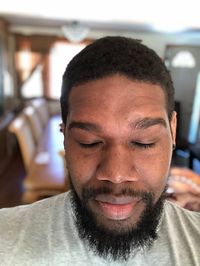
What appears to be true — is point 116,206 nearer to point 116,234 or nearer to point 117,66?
point 116,234

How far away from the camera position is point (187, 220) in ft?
2.17

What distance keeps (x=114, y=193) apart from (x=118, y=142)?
0.10 m

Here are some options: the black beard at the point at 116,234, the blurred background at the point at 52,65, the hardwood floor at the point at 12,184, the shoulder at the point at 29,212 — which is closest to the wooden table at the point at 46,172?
the blurred background at the point at 52,65

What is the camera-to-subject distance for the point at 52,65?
450cm

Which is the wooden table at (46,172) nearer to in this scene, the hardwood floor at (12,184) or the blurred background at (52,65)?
the blurred background at (52,65)

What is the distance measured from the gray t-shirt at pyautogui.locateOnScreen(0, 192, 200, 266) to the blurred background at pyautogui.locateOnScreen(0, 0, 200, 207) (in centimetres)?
115

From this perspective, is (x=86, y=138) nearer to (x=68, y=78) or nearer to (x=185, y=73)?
(x=68, y=78)

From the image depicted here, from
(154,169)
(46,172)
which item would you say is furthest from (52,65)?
(154,169)

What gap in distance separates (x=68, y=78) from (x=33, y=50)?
4009 millimetres

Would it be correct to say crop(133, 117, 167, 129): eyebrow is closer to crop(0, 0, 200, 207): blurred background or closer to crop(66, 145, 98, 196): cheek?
crop(66, 145, 98, 196): cheek

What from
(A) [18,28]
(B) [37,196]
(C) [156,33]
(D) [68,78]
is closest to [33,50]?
(A) [18,28]

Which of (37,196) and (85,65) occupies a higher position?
(85,65)

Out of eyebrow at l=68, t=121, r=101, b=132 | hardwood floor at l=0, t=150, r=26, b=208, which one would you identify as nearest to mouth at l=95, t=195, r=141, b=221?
eyebrow at l=68, t=121, r=101, b=132

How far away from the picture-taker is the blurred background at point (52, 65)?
2.29 metres
